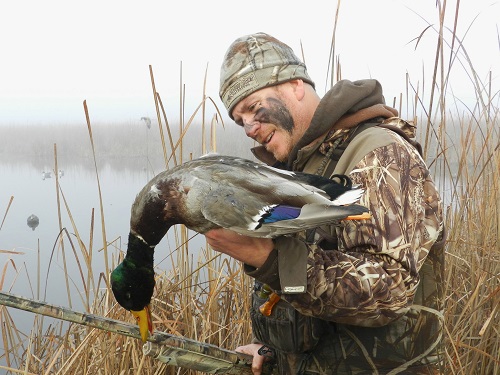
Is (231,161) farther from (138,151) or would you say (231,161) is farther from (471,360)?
(138,151)

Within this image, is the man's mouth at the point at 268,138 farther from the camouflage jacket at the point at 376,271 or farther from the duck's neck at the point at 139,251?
the duck's neck at the point at 139,251

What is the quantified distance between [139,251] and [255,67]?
827 mm

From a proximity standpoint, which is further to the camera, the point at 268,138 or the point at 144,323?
the point at 268,138

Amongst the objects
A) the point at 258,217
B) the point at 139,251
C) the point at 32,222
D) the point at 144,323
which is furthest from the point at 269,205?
the point at 32,222

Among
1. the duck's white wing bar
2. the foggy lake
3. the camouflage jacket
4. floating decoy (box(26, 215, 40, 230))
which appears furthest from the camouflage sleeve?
floating decoy (box(26, 215, 40, 230))

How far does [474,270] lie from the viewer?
10.2ft

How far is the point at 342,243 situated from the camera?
177cm

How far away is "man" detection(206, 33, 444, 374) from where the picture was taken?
1646 millimetres

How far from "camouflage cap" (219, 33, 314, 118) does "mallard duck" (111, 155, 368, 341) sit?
44 centimetres

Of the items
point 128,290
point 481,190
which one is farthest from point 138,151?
point 128,290

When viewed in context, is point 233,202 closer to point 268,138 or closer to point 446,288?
point 268,138

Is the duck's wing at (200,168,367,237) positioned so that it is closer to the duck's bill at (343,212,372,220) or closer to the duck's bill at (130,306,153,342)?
the duck's bill at (343,212,372,220)

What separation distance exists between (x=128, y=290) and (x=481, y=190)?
228 centimetres

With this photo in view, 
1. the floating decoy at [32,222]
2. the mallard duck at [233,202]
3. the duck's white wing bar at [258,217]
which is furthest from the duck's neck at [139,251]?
the floating decoy at [32,222]
